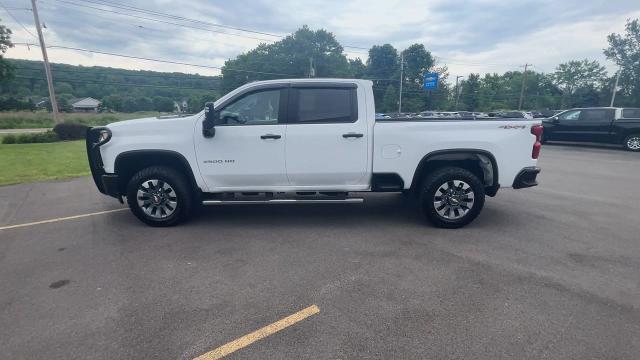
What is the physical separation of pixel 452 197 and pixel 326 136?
1.95 m

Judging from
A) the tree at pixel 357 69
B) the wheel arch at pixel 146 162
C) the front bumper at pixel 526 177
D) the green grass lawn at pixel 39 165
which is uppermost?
the tree at pixel 357 69

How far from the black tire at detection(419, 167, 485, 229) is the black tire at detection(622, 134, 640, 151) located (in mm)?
13543

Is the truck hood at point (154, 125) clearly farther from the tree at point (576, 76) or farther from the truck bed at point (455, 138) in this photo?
the tree at point (576, 76)

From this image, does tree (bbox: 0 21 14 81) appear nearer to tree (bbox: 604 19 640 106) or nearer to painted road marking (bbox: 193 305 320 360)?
painted road marking (bbox: 193 305 320 360)

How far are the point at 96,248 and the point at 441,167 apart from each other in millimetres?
4637

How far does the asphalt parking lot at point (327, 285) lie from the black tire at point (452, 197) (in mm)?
222

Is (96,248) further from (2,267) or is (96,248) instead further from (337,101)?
(337,101)

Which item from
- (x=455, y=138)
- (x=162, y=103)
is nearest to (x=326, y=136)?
(x=455, y=138)

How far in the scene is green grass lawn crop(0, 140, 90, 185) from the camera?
29.0 feet

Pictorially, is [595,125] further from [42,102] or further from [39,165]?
[42,102]

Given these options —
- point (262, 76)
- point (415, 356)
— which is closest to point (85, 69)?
point (262, 76)

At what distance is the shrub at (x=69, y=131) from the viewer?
18672mm

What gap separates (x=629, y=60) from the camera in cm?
5841

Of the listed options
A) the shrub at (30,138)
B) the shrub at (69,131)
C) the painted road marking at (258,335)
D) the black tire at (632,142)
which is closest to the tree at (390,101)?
the black tire at (632,142)
